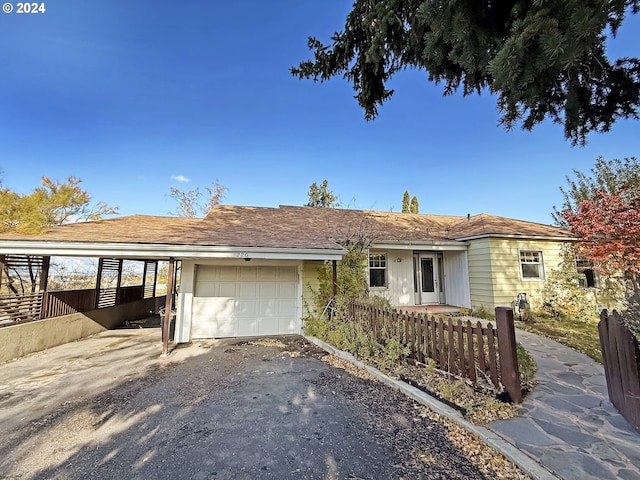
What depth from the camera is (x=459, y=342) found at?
4.29 metres

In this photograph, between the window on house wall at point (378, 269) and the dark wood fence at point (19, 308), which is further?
the window on house wall at point (378, 269)

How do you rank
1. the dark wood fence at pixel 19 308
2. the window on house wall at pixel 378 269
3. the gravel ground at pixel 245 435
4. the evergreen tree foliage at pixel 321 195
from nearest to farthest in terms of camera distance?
1. the gravel ground at pixel 245 435
2. the dark wood fence at pixel 19 308
3. the window on house wall at pixel 378 269
4. the evergreen tree foliage at pixel 321 195

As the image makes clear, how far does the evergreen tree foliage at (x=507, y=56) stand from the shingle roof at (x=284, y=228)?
4.54m

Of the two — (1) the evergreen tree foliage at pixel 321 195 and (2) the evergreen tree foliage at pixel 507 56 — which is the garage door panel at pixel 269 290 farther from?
(1) the evergreen tree foliage at pixel 321 195

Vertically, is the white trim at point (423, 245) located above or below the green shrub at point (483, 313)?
above

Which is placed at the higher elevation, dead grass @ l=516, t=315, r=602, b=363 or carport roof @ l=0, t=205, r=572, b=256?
carport roof @ l=0, t=205, r=572, b=256

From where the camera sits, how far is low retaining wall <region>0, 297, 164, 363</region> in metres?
6.42

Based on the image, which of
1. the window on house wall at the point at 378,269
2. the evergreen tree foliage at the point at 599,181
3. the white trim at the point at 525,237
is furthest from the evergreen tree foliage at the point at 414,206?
the window on house wall at the point at 378,269

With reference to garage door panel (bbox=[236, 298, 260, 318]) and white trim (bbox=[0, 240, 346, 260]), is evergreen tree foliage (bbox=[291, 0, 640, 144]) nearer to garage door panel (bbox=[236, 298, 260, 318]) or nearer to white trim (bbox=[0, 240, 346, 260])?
white trim (bbox=[0, 240, 346, 260])

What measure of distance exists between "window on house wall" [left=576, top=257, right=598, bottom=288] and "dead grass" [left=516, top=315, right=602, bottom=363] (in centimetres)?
190

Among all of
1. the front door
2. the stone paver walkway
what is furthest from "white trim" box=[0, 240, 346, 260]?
the front door

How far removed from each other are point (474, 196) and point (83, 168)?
19.8 m

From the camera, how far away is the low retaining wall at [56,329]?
642 centimetres

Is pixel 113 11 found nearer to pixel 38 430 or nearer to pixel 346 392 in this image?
pixel 38 430
